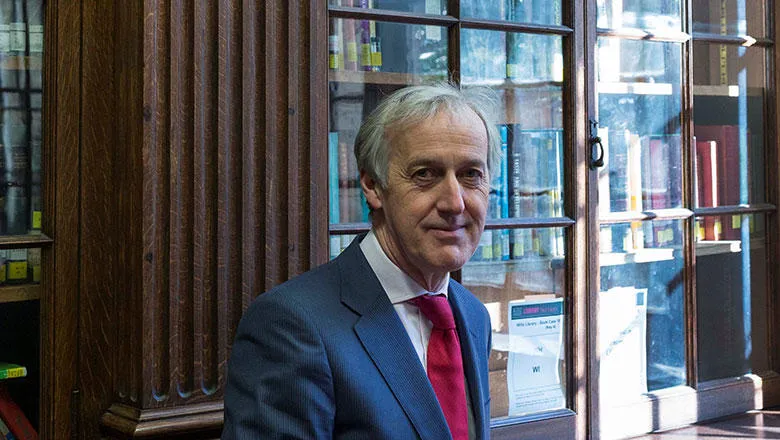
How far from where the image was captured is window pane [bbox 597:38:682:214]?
2.73 meters

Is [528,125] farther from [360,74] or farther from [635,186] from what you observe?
[360,74]

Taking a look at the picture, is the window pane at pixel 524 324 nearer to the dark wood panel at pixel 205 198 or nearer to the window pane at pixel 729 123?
the window pane at pixel 729 123

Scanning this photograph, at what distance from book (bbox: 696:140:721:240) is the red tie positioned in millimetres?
1575

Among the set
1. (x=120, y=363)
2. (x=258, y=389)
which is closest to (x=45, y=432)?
(x=120, y=363)

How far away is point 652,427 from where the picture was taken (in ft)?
9.02

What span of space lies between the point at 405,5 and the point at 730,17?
50.8 inches

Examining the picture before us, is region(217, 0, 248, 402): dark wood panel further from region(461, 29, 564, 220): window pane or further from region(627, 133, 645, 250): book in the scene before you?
Result: region(627, 133, 645, 250): book

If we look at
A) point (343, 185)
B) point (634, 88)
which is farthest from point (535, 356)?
point (634, 88)

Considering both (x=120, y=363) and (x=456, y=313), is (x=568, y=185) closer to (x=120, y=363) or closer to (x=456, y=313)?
(x=456, y=313)

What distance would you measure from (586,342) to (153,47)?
1.47 meters

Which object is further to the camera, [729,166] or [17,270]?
[729,166]

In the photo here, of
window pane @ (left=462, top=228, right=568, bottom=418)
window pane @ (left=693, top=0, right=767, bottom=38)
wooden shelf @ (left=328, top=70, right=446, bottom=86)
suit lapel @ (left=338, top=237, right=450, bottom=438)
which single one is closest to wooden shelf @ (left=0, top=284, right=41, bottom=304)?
suit lapel @ (left=338, top=237, right=450, bottom=438)

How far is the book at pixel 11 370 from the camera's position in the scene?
189 cm

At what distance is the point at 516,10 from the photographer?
2.55 meters
